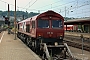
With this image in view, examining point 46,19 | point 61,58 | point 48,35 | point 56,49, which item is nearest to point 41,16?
point 46,19

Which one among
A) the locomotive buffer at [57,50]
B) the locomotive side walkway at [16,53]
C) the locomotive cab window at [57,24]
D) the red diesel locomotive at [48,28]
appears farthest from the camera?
the locomotive cab window at [57,24]

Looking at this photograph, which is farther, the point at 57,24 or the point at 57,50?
the point at 57,24

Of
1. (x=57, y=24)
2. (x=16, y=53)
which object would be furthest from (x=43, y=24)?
(x=16, y=53)

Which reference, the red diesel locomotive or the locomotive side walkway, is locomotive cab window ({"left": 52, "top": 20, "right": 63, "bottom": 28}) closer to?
the red diesel locomotive

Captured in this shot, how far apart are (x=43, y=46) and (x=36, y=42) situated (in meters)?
1.07

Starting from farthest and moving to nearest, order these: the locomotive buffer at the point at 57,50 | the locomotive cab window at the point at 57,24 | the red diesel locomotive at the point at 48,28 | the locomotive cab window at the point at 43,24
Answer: the locomotive cab window at the point at 57,24, the locomotive cab window at the point at 43,24, the red diesel locomotive at the point at 48,28, the locomotive buffer at the point at 57,50

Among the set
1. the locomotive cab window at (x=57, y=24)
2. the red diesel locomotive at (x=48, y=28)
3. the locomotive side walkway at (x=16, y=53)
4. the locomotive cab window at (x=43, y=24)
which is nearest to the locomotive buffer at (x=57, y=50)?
the red diesel locomotive at (x=48, y=28)

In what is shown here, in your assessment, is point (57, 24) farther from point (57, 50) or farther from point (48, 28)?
point (57, 50)

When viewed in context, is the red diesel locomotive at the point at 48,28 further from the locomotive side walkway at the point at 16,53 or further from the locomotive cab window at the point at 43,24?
the locomotive side walkway at the point at 16,53

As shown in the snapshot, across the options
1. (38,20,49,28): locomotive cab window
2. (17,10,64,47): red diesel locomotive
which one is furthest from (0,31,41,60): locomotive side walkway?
(38,20,49,28): locomotive cab window

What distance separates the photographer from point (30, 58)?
42.2 feet

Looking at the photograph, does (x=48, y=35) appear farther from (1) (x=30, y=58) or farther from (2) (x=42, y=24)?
(1) (x=30, y=58)

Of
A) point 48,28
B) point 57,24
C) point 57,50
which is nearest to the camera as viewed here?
point 57,50

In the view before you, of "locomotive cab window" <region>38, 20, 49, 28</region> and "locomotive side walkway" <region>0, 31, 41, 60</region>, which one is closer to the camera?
"locomotive side walkway" <region>0, 31, 41, 60</region>
